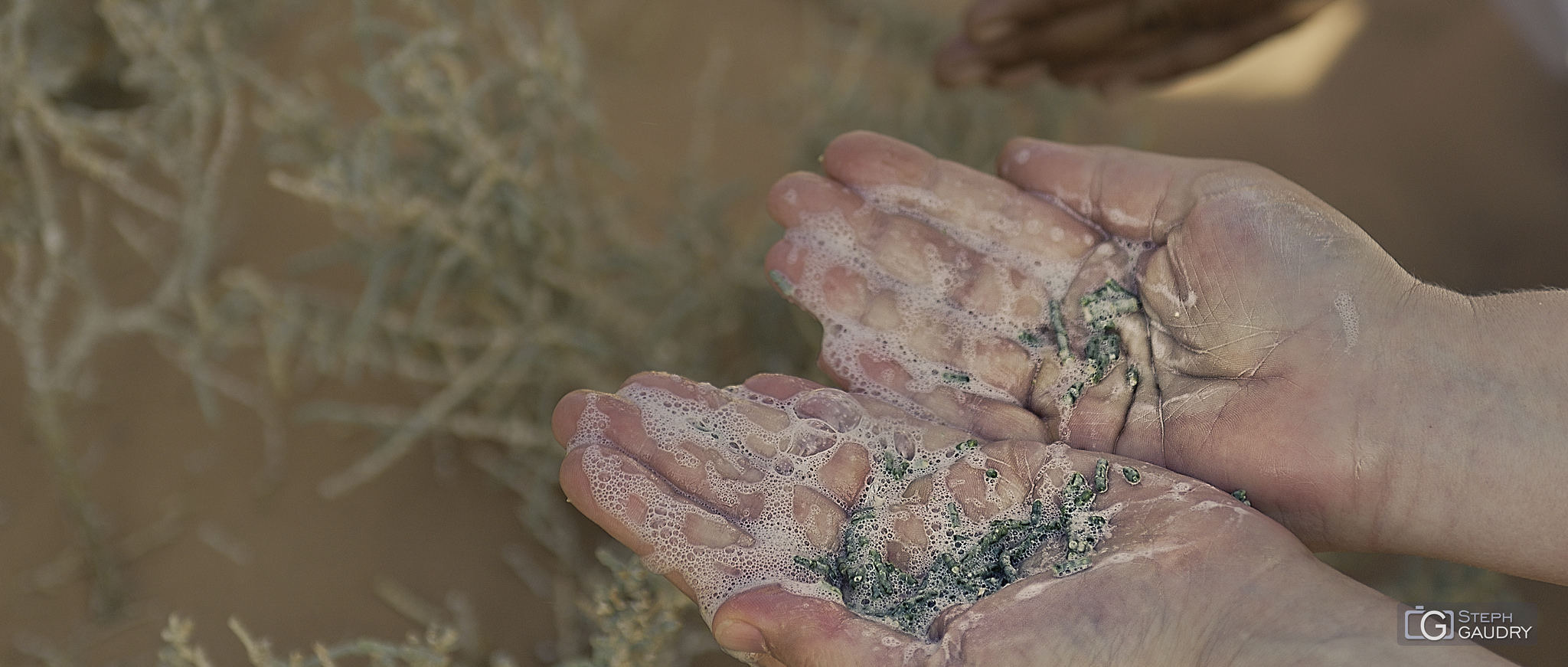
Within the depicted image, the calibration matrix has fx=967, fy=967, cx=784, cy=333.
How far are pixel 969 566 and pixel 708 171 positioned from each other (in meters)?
1.38

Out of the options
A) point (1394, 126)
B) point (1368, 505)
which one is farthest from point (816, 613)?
point (1394, 126)

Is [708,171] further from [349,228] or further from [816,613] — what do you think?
[816,613]

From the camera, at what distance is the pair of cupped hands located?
1137 mm

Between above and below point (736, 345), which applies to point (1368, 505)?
above

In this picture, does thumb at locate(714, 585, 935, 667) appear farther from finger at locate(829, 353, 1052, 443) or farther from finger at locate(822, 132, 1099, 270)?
finger at locate(822, 132, 1099, 270)

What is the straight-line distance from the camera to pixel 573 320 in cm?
180

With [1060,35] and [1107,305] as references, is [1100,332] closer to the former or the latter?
[1107,305]

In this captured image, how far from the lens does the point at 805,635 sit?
113cm

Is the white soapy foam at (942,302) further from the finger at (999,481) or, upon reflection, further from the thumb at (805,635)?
the thumb at (805,635)

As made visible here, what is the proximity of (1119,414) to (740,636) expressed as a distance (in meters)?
0.66

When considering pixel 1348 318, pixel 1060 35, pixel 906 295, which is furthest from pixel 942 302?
pixel 1060 35

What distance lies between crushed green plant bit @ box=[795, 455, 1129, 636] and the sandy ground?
2.29 ft

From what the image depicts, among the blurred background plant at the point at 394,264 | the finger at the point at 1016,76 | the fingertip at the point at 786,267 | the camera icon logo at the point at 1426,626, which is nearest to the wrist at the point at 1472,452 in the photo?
the camera icon logo at the point at 1426,626

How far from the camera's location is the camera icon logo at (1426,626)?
1053 millimetres
